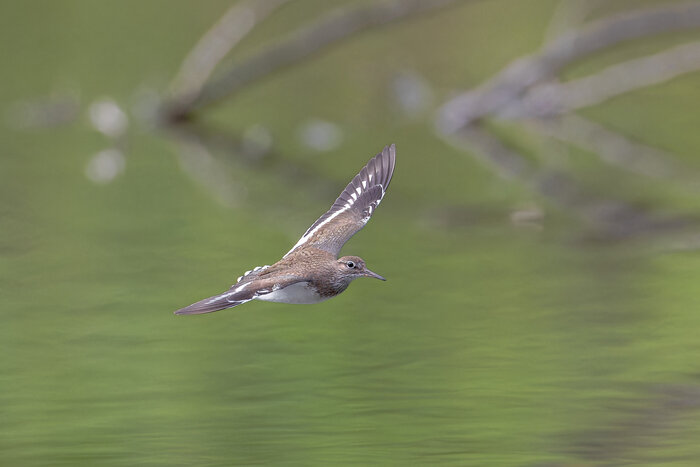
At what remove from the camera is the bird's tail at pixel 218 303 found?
6.57 meters

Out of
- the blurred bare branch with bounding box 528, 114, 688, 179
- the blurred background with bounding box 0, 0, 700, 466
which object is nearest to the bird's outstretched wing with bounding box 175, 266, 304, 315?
the blurred background with bounding box 0, 0, 700, 466

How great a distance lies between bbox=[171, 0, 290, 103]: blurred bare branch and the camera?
18812mm

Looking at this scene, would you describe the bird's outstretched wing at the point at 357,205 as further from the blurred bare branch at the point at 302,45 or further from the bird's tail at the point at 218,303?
the blurred bare branch at the point at 302,45

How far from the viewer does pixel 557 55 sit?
17812 millimetres

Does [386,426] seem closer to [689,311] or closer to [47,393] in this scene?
[47,393]

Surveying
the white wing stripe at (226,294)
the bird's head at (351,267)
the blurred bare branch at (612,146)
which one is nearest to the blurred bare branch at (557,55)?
the blurred bare branch at (612,146)

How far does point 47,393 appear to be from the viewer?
9.08 meters

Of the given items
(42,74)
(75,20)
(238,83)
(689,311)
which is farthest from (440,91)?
(689,311)

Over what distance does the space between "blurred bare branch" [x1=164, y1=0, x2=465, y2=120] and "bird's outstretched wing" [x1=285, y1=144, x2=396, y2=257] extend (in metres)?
7.99

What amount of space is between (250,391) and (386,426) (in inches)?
43.6

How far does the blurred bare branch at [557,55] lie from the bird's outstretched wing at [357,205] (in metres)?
7.86

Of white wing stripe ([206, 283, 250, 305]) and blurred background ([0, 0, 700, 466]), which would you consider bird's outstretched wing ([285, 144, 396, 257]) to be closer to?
blurred background ([0, 0, 700, 466])

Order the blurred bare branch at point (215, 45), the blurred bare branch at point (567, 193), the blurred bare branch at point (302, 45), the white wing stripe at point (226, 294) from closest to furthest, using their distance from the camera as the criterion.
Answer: the white wing stripe at point (226, 294), the blurred bare branch at point (567, 193), the blurred bare branch at point (302, 45), the blurred bare branch at point (215, 45)

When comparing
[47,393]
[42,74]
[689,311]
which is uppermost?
[42,74]
